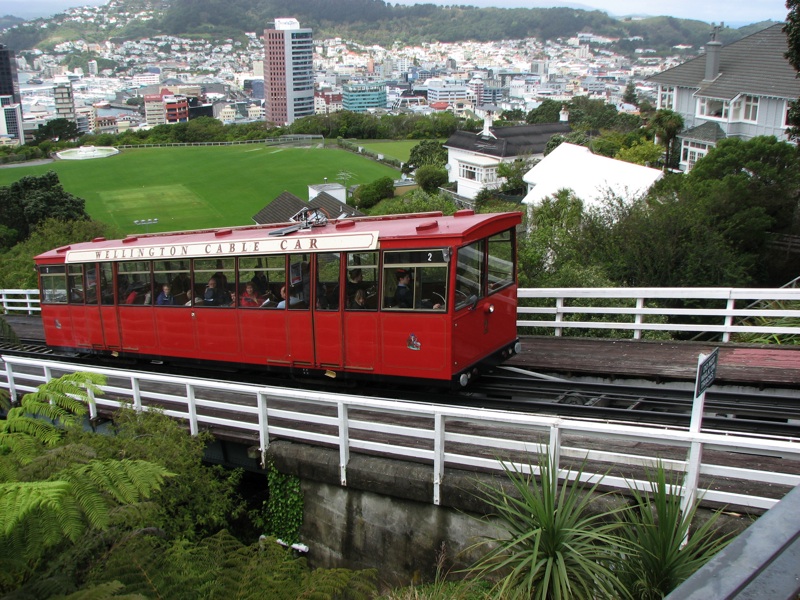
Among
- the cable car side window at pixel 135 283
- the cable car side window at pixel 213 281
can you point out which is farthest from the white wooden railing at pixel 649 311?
the cable car side window at pixel 135 283

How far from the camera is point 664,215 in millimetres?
23516

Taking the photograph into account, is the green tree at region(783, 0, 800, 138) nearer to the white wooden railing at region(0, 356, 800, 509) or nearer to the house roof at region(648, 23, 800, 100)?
the white wooden railing at region(0, 356, 800, 509)

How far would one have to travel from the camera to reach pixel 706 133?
60344 millimetres

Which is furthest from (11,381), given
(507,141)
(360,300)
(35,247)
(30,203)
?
(507,141)

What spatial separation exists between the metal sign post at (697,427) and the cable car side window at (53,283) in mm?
14004

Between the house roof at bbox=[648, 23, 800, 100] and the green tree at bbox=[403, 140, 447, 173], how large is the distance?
3757cm

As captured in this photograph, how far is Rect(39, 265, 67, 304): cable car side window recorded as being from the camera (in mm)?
16688

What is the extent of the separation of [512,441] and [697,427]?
1.82 metres

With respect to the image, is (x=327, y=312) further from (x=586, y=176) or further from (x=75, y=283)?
(x=586, y=176)

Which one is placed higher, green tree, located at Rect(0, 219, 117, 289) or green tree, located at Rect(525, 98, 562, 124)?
green tree, located at Rect(525, 98, 562, 124)

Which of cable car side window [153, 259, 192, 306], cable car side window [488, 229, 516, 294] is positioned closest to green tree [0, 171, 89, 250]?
cable car side window [153, 259, 192, 306]

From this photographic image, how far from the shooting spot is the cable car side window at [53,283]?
1669 centimetres

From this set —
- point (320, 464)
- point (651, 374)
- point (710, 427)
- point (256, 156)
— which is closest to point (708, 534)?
point (710, 427)

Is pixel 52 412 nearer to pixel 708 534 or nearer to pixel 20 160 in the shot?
pixel 708 534
